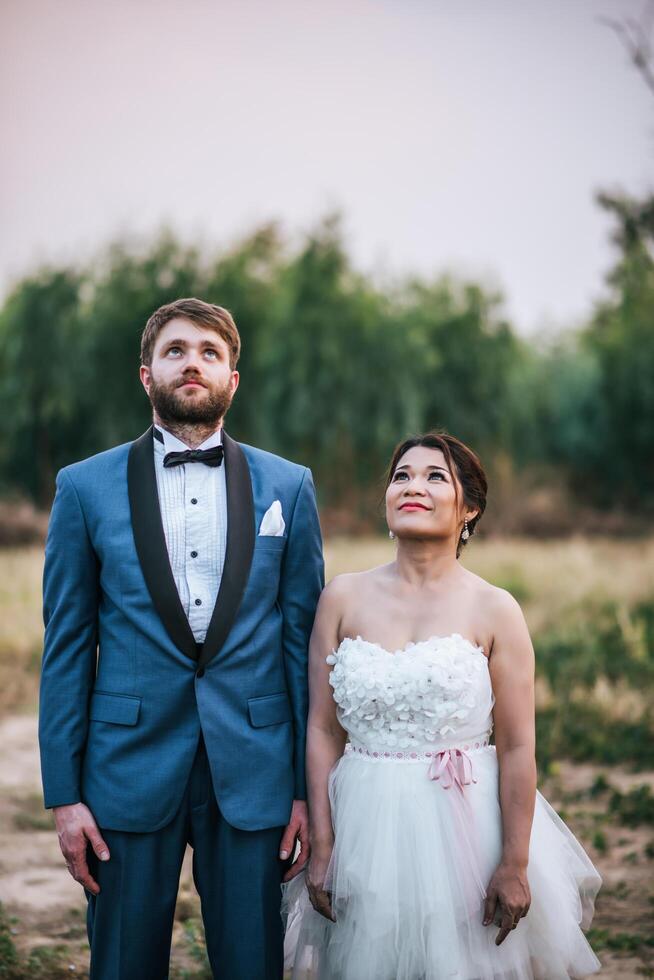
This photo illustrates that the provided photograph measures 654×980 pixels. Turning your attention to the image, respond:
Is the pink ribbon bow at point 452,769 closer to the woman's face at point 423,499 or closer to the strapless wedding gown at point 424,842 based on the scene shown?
the strapless wedding gown at point 424,842

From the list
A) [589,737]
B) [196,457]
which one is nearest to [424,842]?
[196,457]

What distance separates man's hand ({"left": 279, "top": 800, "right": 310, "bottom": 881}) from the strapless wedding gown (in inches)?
3.7

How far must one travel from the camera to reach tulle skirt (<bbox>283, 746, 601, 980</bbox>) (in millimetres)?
2465

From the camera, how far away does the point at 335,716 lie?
2686 mm

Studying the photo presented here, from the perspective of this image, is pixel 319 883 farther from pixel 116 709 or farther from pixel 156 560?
pixel 156 560

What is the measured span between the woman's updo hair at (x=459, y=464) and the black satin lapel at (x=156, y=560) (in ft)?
2.29

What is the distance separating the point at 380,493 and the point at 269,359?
1433 cm

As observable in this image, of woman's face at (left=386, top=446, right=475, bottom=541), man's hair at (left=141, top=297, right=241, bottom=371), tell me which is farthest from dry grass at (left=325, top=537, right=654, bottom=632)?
man's hair at (left=141, top=297, right=241, bottom=371)

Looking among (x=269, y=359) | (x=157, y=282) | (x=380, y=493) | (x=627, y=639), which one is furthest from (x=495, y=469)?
(x=380, y=493)

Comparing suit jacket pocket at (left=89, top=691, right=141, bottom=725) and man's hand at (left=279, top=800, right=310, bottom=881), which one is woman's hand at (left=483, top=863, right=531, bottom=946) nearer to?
man's hand at (left=279, top=800, right=310, bottom=881)

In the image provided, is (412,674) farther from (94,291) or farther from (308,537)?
(94,291)

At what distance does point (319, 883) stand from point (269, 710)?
0.48m

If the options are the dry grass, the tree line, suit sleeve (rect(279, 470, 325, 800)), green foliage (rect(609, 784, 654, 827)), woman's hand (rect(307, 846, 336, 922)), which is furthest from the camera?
the tree line

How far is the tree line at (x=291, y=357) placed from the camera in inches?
657
